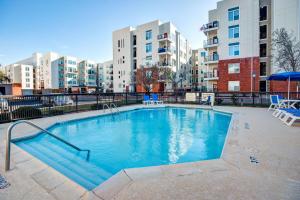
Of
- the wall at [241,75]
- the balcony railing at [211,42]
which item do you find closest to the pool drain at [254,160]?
the wall at [241,75]

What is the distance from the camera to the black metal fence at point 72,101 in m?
9.01

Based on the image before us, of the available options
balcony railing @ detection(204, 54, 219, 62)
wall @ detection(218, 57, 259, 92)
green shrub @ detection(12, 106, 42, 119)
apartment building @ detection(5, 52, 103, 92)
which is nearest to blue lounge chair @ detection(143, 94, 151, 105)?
green shrub @ detection(12, 106, 42, 119)

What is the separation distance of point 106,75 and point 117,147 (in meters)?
65.5

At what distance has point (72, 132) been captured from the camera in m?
8.05

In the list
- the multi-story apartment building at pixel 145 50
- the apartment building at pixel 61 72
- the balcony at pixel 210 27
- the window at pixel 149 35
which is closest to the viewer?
the balcony at pixel 210 27

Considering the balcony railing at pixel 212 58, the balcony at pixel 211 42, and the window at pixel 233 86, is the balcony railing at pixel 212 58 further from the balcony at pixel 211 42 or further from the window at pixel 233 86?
the window at pixel 233 86

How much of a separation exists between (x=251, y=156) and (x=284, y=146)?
1.35 meters

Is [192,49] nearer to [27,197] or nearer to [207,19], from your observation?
[207,19]

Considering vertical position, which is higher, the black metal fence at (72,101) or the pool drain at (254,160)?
the black metal fence at (72,101)

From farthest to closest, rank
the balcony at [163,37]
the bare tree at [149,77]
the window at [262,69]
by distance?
the balcony at [163,37], the bare tree at [149,77], the window at [262,69]

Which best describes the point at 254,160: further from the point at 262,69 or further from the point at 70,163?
the point at 262,69

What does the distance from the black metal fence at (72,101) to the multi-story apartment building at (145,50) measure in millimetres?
18077

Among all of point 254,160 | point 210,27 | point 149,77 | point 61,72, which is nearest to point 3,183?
point 254,160

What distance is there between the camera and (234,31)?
2717 cm
